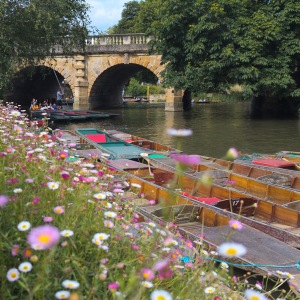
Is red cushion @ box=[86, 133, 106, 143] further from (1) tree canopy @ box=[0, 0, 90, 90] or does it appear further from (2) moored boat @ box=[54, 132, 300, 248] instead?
(2) moored boat @ box=[54, 132, 300, 248]

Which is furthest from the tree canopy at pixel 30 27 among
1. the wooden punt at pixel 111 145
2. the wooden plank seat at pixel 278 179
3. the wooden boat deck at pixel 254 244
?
the wooden boat deck at pixel 254 244

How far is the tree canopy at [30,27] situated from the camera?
512 inches

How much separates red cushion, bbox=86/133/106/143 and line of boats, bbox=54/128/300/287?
A: 1864mm

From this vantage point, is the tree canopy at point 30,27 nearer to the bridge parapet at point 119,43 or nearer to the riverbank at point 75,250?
the riverbank at point 75,250

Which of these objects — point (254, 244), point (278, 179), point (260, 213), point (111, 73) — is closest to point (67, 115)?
point (111, 73)

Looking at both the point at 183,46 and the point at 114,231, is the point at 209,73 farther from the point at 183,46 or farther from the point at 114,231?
the point at 114,231

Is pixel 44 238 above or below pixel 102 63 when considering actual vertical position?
below

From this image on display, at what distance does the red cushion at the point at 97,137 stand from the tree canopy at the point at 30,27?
10.3 feet

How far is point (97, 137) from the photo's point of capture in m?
12.8

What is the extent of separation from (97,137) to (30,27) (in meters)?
4.29

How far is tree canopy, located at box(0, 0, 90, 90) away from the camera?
1299cm

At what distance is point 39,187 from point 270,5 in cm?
2114

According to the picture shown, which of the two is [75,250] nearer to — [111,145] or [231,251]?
[231,251]

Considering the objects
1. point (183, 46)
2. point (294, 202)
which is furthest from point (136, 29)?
point (294, 202)
